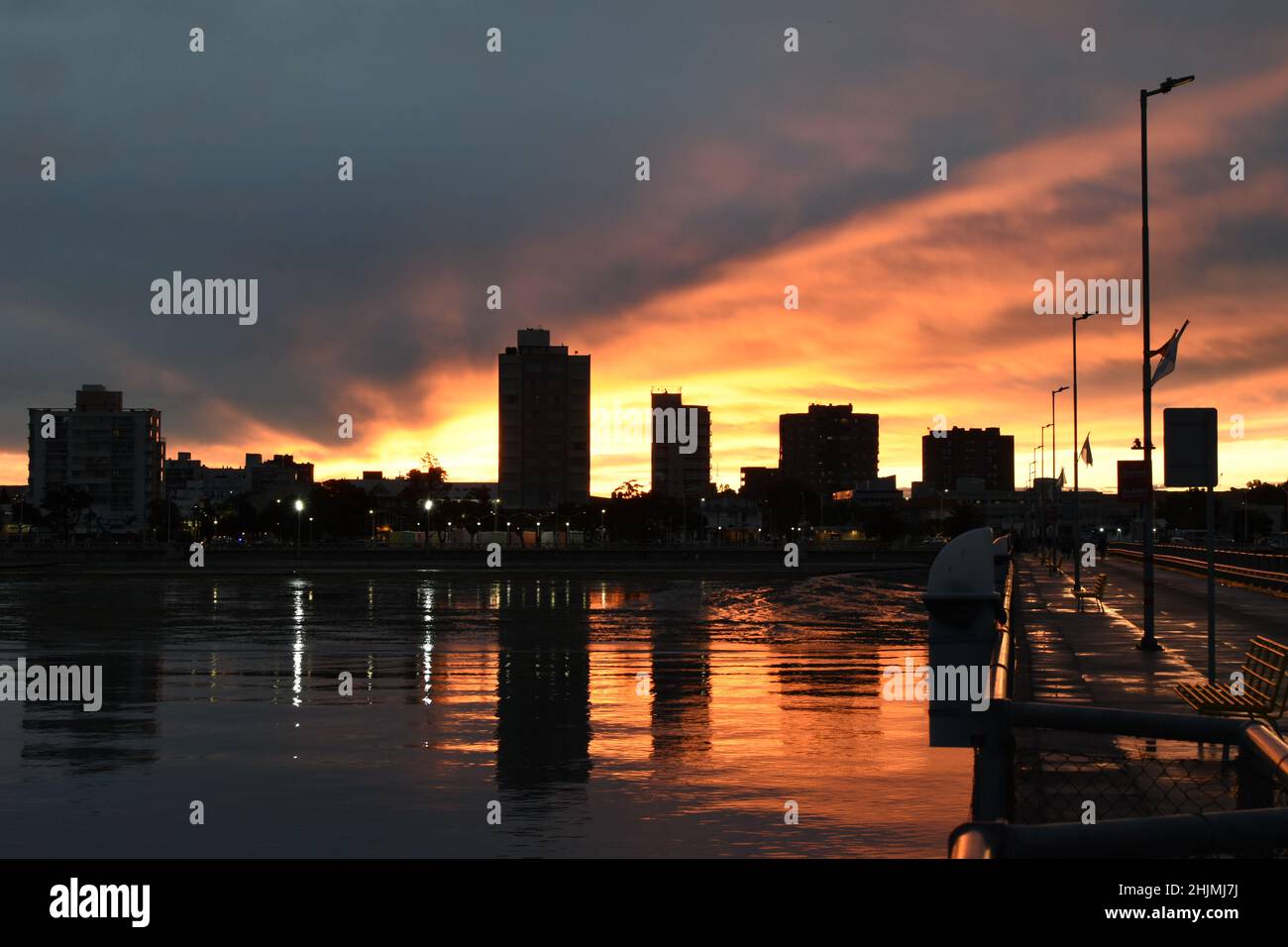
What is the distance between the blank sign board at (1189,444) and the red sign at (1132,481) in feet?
36.3

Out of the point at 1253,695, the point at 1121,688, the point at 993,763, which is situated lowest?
the point at 1121,688

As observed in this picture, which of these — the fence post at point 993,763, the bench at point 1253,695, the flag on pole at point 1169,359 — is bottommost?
the bench at point 1253,695

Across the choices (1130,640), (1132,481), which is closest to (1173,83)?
(1132,481)

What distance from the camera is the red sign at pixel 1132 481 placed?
30.1 m

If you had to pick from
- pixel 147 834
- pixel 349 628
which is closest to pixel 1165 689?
pixel 147 834

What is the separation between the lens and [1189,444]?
19.1 meters

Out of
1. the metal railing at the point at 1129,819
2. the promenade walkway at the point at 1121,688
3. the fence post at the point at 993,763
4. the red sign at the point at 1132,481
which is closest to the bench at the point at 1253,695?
the promenade walkway at the point at 1121,688

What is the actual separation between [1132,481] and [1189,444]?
12958mm

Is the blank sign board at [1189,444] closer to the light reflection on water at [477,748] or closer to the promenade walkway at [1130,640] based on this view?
the promenade walkway at [1130,640]

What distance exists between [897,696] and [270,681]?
1123cm

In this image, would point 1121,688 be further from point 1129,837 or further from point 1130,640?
point 1129,837
